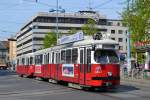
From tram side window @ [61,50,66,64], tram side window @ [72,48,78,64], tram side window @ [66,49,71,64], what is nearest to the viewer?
tram side window @ [72,48,78,64]

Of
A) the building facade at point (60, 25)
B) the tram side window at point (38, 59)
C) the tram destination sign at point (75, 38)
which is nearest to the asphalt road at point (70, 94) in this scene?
the tram destination sign at point (75, 38)

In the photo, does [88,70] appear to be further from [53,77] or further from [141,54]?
[141,54]

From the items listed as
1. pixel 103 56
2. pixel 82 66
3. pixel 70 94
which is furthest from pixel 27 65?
pixel 70 94

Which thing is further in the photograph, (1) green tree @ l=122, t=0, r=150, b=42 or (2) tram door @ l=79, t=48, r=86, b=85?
(1) green tree @ l=122, t=0, r=150, b=42

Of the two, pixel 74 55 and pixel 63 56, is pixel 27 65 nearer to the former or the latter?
pixel 63 56

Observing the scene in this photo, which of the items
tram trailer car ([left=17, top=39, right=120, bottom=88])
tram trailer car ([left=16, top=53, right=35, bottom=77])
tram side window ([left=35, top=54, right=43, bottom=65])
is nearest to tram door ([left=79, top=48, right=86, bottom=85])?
tram trailer car ([left=17, top=39, right=120, bottom=88])

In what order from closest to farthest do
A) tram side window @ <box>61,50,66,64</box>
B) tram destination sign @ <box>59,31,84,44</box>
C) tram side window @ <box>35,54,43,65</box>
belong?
1. tram destination sign @ <box>59,31,84,44</box>
2. tram side window @ <box>61,50,66,64</box>
3. tram side window @ <box>35,54,43,65</box>

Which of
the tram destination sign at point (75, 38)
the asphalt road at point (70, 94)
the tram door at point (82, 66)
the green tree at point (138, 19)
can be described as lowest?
the asphalt road at point (70, 94)

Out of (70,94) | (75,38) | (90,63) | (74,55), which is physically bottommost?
(70,94)

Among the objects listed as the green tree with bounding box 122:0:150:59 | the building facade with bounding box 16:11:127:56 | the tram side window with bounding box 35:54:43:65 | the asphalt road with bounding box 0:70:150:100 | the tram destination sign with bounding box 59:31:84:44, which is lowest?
the asphalt road with bounding box 0:70:150:100

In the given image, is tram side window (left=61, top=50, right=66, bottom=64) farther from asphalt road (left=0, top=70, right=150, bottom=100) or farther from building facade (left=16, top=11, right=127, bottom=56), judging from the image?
building facade (left=16, top=11, right=127, bottom=56)

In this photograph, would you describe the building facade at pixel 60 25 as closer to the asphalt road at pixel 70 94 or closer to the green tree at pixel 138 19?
the green tree at pixel 138 19

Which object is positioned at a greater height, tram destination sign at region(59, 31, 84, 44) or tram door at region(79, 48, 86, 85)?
tram destination sign at region(59, 31, 84, 44)

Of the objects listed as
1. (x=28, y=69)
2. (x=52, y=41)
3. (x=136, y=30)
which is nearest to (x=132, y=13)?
(x=136, y=30)
